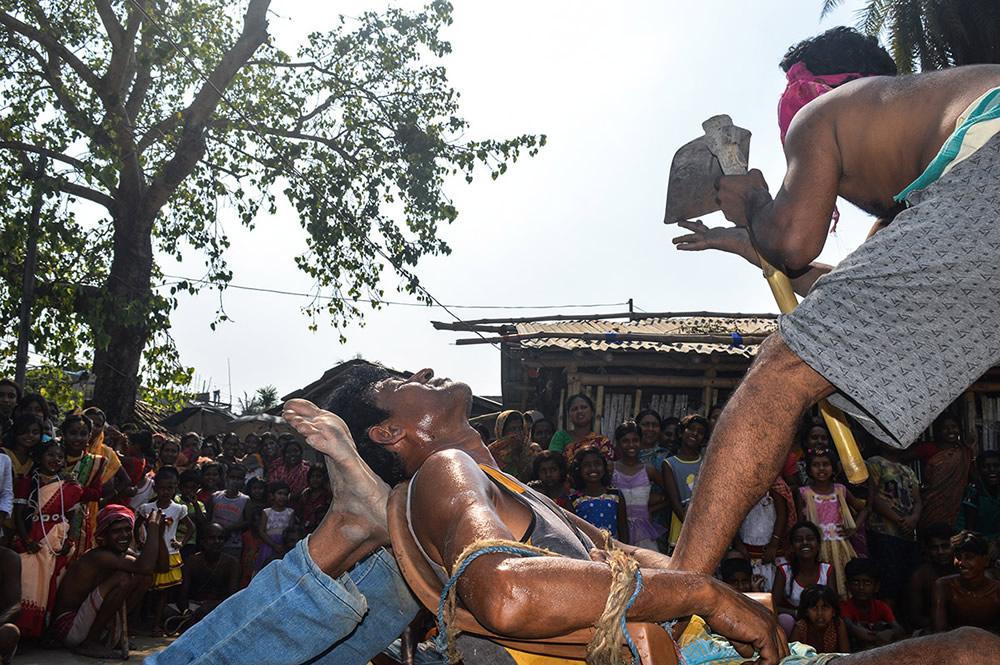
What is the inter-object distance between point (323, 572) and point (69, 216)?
33.8 feet

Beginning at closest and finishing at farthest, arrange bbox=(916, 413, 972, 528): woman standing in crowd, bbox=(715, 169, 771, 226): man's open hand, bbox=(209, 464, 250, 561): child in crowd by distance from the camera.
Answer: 1. bbox=(715, 169, 771, 226): man's open hand
2. bbox=(916, 413, 972, 528): woman standing in crowd
3. bbox=(209, 464, 250, 561): child in crowd

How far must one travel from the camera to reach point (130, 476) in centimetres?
716

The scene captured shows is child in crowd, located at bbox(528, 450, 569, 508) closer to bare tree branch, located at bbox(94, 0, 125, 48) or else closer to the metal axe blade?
the metal axe blade

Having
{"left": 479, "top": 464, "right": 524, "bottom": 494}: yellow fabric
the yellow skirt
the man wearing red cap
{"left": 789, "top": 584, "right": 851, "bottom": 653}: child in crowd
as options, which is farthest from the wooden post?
{"left": 479, "top": 464, "right": 524, "bottom": 494}: yellow fabric

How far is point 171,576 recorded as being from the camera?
22.1 ft

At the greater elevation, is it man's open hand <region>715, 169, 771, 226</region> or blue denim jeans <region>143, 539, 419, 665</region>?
man's open hand <region>715, 169, 771, 226</region>

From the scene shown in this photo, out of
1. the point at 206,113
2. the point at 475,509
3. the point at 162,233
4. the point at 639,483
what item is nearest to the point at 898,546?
the point at 639,483

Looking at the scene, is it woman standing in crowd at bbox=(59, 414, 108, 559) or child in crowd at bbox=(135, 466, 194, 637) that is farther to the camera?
child in crowd at bbox=(135, 466, 194, 637)

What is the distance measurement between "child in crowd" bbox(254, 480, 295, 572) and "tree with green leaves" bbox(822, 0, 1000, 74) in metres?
11.1

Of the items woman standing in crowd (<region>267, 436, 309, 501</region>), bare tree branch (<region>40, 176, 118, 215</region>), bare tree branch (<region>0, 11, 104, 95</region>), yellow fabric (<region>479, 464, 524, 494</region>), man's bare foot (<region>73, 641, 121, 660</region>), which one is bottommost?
man's bare foot (<region>73, 641, 121, 660</region>)

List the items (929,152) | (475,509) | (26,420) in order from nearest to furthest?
(475,509)
(929,152)
(26,420)

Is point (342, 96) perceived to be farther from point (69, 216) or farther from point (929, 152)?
point (929, 152)

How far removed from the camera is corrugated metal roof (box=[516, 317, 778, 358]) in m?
9.02

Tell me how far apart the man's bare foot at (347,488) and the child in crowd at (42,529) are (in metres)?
4.21
